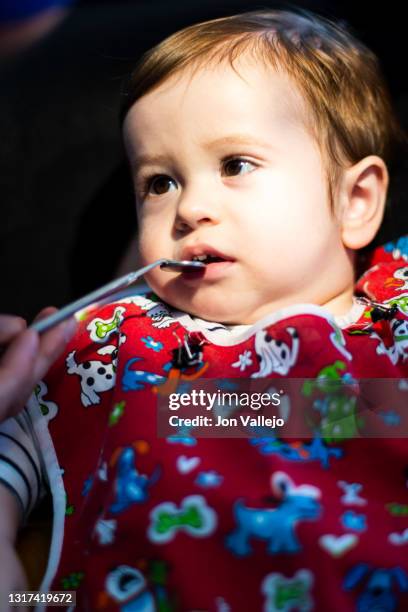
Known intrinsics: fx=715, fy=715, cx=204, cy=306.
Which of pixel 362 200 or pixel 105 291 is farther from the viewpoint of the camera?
pixel 362 200

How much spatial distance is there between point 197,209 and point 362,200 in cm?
28

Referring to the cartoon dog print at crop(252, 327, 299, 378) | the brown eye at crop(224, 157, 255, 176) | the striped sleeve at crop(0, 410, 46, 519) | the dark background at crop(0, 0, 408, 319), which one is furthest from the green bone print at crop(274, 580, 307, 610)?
the dark background at crop(0, 0, 408, 319)

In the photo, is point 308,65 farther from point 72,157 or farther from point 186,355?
point 72,157

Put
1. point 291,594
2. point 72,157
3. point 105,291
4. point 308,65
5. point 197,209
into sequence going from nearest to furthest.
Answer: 1. point 291,594
2. point 105,291
3. point 197,209
4. point 308,65
5. point 72,157

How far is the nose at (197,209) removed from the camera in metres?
0.85

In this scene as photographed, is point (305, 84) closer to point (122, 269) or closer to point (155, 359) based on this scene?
point (155, 359)

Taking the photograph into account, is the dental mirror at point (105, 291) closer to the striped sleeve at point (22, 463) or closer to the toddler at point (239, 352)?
the toddler at point (239, 352)

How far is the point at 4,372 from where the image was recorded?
0.66 meters

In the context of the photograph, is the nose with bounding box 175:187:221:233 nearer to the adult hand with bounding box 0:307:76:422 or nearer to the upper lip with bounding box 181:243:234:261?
the upper lip with bounding box 181:243:234:261

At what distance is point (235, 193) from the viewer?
872 mm

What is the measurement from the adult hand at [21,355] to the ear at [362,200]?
0.44m

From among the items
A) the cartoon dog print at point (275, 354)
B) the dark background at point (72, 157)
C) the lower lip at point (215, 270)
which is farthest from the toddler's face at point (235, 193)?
the dark background at point (72, 157)

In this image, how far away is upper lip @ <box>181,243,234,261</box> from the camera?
2.81ft

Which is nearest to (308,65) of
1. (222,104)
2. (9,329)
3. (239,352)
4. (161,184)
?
(222,104)
